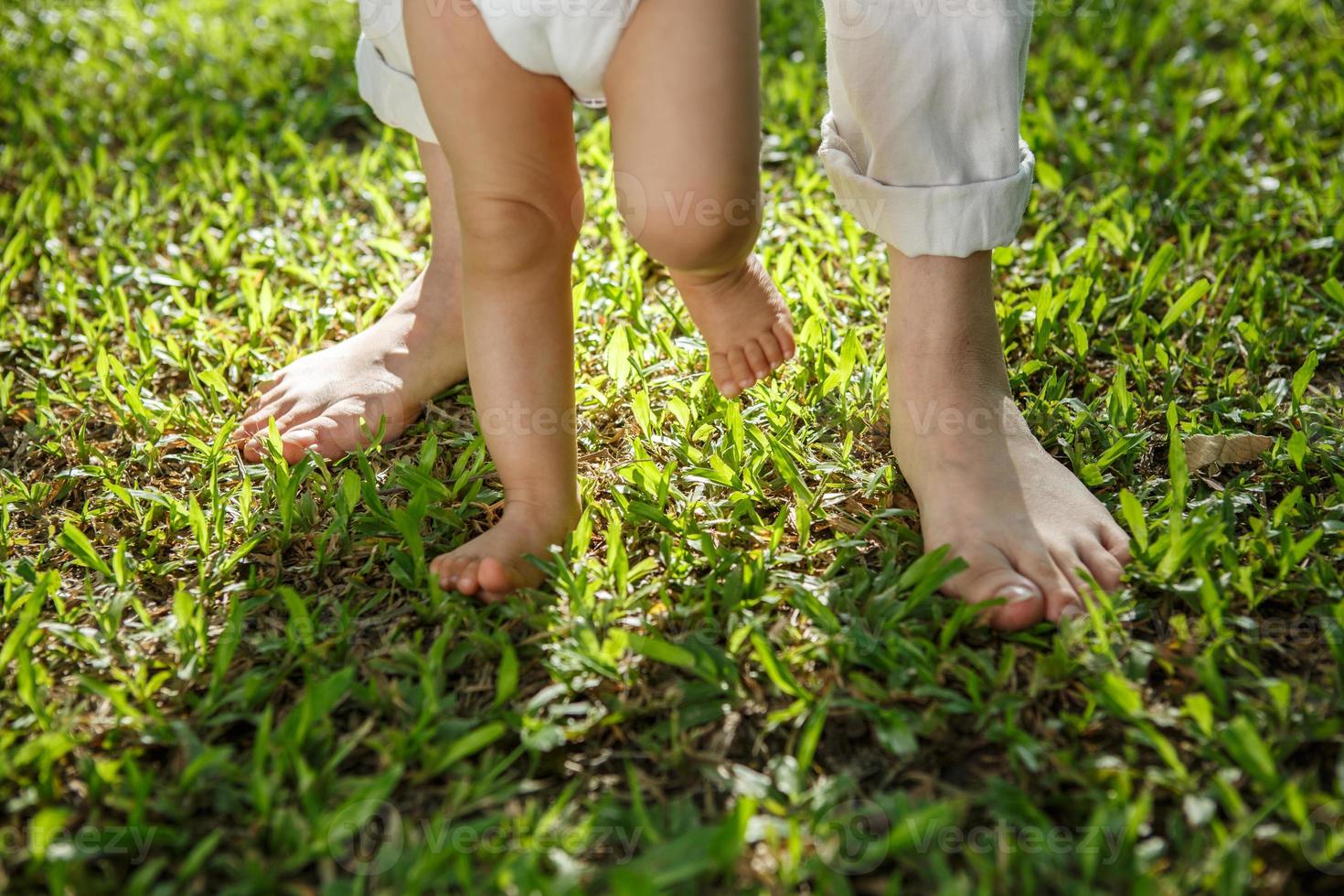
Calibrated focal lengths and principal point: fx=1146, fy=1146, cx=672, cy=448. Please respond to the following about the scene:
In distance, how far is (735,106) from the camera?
1.46m

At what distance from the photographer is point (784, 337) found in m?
1.88

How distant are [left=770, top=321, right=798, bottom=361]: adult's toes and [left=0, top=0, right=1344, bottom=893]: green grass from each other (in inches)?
4.5

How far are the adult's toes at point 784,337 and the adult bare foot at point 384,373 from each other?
0.58 meters

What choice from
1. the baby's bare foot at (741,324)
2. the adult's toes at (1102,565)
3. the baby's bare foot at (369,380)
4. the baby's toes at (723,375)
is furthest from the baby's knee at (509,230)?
the adult's toes at (1102,565)

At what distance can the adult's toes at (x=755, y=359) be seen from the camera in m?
1.85

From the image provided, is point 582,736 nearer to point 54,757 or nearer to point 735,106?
point 54,757

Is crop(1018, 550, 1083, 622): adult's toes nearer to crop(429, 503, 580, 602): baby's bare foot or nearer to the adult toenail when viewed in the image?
the adult toenail

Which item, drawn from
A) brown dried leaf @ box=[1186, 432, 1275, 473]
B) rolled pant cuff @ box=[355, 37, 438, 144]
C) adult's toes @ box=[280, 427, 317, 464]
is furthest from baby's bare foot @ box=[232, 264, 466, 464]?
brown dried leaf @ box=[1186, 432, 1275, 473]

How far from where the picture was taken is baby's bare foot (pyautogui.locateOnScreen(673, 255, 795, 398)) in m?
1.81

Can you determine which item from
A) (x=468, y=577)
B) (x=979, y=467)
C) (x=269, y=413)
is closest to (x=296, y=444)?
(x=269, y=413)

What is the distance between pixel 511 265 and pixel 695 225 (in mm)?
257

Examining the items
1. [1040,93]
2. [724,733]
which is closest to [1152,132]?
[1040,93]

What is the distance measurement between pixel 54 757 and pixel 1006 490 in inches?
49.4

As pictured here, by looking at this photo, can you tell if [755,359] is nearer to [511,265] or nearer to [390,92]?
[511,265]
